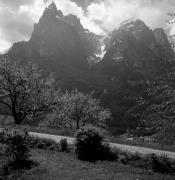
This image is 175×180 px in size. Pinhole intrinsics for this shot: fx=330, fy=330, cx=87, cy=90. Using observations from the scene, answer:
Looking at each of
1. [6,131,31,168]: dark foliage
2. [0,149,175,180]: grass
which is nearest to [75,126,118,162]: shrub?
[0,149,175,180]: grass

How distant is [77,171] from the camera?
19.9 meters

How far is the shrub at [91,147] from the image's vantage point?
921 inches

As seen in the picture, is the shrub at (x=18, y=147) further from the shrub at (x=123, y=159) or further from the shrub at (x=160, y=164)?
the shrub at (x=160, y=164)

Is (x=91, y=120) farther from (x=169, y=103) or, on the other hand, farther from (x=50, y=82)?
(x=169, y=103)

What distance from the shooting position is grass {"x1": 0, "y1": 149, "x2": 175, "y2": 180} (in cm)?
1873

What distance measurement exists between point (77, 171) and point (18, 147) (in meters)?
4.16

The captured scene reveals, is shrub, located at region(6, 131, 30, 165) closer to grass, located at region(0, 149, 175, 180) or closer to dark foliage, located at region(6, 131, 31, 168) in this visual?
dark foliage, located at region(6, 131, 31, 168)

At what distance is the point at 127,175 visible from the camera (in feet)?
63.7

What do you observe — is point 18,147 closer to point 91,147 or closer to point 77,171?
point 77,171

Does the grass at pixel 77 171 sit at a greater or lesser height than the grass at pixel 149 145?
lesser

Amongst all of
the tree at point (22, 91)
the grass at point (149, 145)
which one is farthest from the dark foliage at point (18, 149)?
the tree at point (22, 91)

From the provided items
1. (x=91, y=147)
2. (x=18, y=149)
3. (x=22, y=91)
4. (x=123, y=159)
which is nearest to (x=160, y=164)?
(x=123, y=159)

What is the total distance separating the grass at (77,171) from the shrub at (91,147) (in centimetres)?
87

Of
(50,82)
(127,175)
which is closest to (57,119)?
(50,82)
